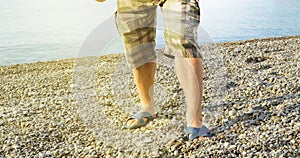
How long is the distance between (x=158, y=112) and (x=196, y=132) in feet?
2.95

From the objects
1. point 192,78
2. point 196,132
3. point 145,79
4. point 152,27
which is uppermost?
point 152,27

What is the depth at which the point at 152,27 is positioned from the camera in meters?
3.62

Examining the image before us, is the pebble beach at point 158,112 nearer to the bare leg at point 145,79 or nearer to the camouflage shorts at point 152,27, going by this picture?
the bare leg at point 145,79

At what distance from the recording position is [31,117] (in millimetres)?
4883

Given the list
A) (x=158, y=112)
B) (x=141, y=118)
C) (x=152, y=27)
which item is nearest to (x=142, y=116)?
(x=141, y=118)

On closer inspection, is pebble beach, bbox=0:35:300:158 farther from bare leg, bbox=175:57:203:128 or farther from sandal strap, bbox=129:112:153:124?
bare leg, bbox=175:57:203:128

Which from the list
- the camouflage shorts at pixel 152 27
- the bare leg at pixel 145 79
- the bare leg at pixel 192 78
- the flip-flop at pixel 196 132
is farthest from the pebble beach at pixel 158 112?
the camouflage shorts at pixel 152 27

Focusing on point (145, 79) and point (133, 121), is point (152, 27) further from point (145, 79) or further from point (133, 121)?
point (133, 121)

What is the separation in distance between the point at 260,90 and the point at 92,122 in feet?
6.13

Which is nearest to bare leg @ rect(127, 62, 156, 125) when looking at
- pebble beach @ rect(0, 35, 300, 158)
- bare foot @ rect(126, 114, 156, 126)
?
bare foot @ rect(126, 114, 156, 126)

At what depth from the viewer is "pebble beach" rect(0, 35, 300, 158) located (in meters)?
3.55

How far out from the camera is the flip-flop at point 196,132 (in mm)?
3494

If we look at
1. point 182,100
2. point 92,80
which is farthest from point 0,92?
point 182,100

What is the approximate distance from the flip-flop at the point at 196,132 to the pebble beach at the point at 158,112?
0.17 feet
